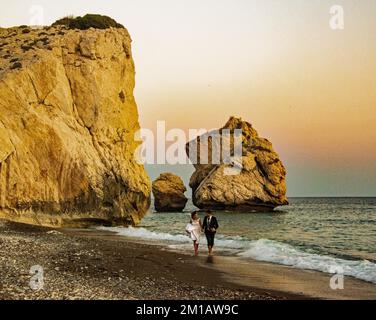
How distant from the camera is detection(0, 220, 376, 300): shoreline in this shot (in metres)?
10.5

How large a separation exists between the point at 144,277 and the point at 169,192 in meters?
93.1

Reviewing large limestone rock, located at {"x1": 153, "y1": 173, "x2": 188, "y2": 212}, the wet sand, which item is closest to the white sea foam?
the wet sand

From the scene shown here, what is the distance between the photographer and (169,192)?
106250 mm

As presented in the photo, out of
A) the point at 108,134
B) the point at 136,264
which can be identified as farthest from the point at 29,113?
the point at 136,264

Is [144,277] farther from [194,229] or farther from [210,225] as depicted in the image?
[194,229]

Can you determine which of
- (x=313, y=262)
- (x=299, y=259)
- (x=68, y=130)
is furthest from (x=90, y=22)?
(x=313, y=262)

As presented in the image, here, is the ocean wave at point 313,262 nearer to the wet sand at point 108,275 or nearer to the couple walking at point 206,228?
the couple walking at point 206,228

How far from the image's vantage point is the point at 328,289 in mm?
13375

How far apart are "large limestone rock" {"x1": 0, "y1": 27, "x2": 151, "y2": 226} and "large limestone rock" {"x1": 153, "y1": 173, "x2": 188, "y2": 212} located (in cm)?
6063

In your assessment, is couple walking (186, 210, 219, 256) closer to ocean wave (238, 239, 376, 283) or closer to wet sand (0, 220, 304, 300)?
wet sand (0, 220, 304, 300)

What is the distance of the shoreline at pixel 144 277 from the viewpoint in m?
10.5

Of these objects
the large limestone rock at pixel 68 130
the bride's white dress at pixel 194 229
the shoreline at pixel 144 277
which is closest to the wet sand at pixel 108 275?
the shoreline at pixel 144 277
